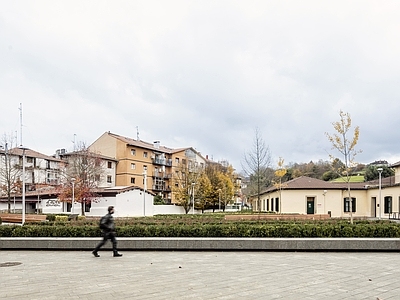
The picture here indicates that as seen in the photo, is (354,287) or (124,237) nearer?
(354,287)

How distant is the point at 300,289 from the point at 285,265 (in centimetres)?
246

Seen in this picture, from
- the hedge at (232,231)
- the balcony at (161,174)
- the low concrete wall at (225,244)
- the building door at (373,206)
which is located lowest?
the building door at (373,206)

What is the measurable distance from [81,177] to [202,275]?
36851mm

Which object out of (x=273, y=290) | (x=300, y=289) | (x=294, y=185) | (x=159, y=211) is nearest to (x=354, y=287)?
(x=300, y=289)

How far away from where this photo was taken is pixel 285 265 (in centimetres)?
917

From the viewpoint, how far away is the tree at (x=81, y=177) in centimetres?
3906

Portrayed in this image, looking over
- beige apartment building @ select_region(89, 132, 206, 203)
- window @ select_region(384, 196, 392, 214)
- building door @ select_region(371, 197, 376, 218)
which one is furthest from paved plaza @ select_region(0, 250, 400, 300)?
beige apartment building @ select_region(89, 132, 206, 203)

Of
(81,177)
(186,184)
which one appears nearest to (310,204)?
(186,184)

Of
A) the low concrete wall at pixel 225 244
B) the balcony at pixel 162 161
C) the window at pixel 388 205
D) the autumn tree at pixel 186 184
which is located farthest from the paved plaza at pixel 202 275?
the balcony at pixel 162 161

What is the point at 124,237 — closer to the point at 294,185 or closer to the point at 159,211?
the point at 294,185

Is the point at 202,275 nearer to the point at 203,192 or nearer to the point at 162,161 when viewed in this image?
the point at 203,192

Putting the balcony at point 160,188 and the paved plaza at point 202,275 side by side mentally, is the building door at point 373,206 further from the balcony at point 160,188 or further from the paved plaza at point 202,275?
the balcony at point 160,188

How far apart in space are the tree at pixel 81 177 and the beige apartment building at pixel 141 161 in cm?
729

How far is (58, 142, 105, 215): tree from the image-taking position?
128 feet
